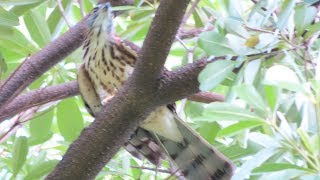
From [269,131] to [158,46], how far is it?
29 cm

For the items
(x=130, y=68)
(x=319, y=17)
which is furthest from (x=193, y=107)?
(x=319, y=17)

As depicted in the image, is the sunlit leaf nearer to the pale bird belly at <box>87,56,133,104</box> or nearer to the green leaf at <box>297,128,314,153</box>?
the green leaf at <box>297,128,314,153</box>

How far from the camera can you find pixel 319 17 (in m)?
1.68

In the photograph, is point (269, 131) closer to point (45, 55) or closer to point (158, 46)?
point (158, 46)

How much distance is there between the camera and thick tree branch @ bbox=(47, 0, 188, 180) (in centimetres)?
156

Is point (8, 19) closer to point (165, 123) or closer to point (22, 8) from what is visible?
point (22, 8)

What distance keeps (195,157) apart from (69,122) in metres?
0.40

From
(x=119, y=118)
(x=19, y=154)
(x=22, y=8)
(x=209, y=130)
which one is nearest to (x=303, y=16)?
(x=119, y=118)

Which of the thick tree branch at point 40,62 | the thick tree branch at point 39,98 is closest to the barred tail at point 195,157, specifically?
the thick tree branch at point 39,98

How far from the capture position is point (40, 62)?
2119mm

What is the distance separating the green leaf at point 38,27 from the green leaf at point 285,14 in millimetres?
1060

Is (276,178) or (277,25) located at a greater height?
(277,25)

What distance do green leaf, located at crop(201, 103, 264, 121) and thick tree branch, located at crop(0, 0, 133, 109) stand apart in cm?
83

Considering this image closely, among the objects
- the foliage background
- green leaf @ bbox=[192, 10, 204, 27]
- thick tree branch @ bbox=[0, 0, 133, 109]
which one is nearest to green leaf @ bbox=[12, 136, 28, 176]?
the foliage background
